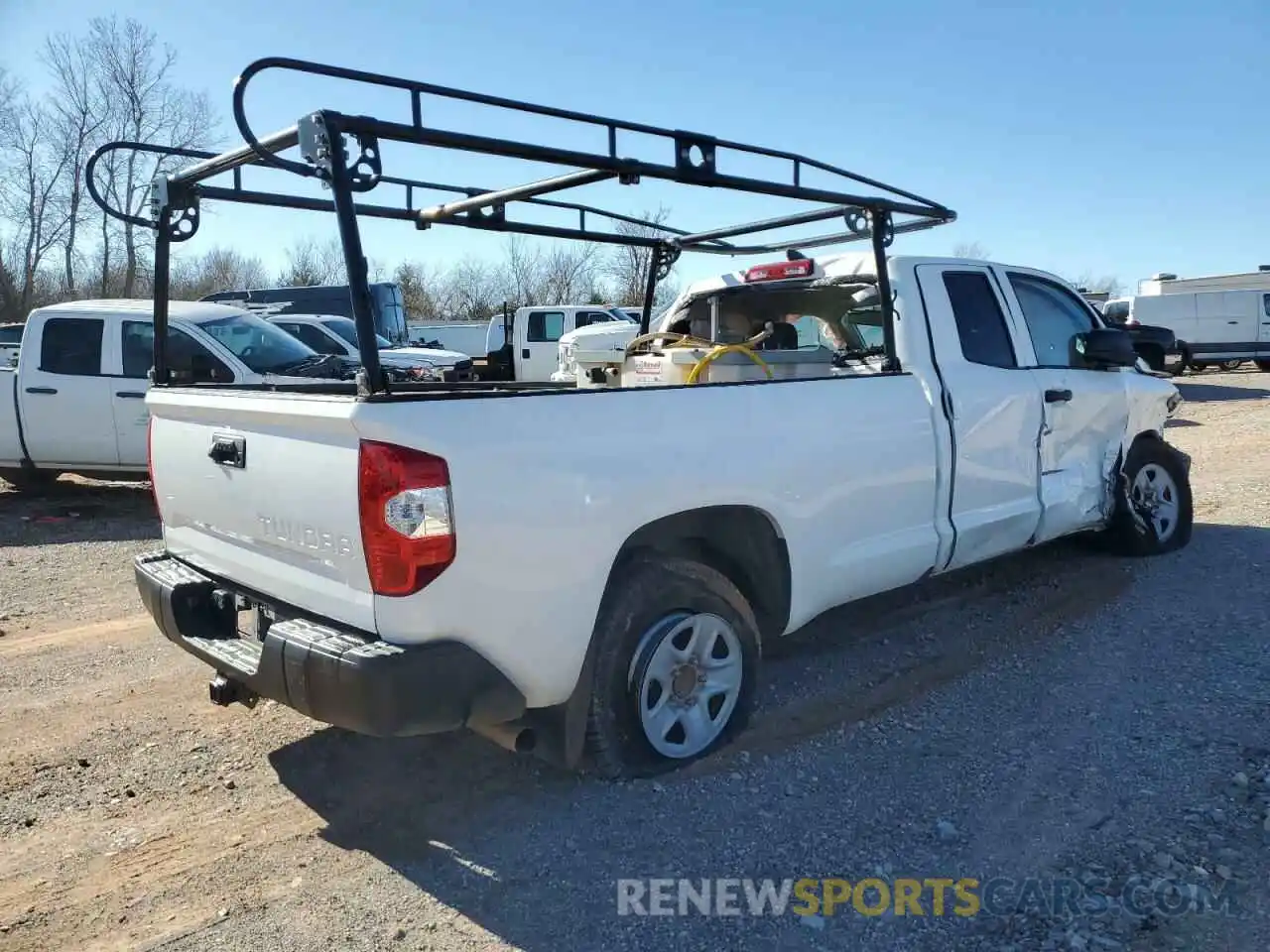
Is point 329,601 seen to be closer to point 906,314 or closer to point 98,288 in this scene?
point 906,314

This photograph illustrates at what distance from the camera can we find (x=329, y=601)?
3.07 metres

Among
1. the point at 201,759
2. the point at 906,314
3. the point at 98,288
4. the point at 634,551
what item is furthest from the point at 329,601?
the point at 98,288

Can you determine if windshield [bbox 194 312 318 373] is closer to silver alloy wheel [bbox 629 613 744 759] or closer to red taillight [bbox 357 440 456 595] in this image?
silver alloy wheel [bbox 629 613 744 759]

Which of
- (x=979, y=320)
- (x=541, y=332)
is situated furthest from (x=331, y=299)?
(x=979, y=320)

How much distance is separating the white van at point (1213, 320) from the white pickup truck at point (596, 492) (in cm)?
2263

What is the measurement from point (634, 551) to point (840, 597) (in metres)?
1.13

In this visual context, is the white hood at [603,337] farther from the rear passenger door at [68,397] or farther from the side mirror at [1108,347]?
the side mirror at [1108,347]

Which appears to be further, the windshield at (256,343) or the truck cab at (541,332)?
the truck cab at (541,332)

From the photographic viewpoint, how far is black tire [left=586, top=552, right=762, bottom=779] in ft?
11.0

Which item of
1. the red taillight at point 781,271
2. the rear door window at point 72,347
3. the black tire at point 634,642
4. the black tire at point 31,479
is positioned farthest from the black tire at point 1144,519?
the black tire at point 31,479

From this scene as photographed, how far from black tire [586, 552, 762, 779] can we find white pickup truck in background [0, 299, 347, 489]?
250 inches

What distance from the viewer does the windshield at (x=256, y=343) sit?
9.04 metres

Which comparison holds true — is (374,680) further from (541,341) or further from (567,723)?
(541,341)

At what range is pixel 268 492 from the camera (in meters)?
3.22
